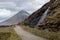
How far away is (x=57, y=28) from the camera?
4325 cm

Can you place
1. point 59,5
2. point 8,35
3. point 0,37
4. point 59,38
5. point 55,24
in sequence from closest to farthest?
1. point 0,37
2. point 8,35
3. point 59,38
4. point 55,24
5. point 59,5

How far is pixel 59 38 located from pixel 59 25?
16.8 metres

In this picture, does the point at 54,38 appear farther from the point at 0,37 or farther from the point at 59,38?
the point at 0,37

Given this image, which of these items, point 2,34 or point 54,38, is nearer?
point 2,34

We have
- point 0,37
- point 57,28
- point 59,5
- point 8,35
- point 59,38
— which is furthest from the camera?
point 59,5

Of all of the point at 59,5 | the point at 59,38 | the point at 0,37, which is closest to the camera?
the point at 0,37

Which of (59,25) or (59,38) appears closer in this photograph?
(59,38)

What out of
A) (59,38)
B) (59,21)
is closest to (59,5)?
(59,21)

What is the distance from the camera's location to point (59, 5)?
73.4 m

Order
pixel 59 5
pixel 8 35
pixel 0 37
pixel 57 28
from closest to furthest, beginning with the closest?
1. pixel 0 37
2. pixel 8 35
3. pixel 57 28
4. pixel 59 5

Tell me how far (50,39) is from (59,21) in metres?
18.4

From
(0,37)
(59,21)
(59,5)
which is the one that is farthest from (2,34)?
(59,5)

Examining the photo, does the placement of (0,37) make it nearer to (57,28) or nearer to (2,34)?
(2,34)

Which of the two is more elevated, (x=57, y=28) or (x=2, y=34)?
(x=2, y=34)
